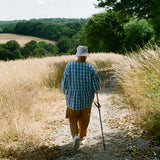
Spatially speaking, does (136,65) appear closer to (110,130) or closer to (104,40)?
(110,130)

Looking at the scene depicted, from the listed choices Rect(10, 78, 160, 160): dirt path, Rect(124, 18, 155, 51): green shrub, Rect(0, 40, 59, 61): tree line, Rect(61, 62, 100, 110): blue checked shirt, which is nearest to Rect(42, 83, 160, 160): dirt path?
Rect(10, 78, 160, 160): dirt path

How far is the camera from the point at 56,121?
20.2 feet

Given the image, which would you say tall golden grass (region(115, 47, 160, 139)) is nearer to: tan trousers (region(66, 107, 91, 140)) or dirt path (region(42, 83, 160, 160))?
dirt path (region(42, 83, 160, 160))

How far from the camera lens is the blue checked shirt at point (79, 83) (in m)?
3.81

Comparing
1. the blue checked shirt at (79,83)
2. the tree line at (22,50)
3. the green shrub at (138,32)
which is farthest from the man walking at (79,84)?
the green shrub at (138,32)

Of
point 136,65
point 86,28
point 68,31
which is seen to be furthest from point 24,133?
point 68,31

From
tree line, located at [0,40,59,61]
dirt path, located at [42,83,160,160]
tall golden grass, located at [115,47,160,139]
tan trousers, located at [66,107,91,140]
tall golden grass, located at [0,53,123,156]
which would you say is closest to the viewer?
dirt path, located at [42,83,160,160]

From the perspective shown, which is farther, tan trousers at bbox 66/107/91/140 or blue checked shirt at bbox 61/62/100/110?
tan trousers at bbox 66/107/91/140

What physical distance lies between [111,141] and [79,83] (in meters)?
1.58

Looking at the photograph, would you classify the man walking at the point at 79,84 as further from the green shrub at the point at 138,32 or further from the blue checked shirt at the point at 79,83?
the green shrub at the point at 138,32

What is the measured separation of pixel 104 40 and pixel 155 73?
82.2 feet

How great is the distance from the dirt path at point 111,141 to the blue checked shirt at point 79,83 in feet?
3.06

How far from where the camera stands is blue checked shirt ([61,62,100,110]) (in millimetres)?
3807

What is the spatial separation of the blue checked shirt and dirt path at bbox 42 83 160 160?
0.93 meters
